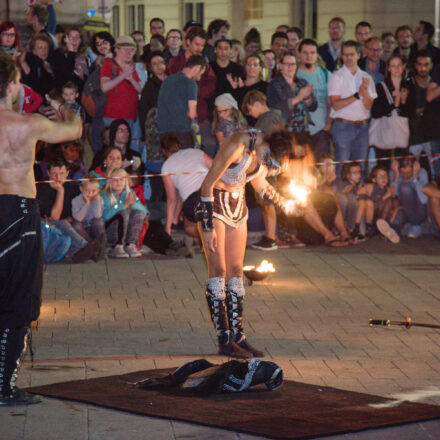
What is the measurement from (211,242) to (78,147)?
625cm

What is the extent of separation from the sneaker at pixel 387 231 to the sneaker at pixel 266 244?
1607mm

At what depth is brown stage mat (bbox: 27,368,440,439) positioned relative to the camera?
252 inches

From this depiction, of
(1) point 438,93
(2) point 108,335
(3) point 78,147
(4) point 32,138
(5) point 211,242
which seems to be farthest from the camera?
(1) point 438,93

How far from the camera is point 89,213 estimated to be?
44.4 feet

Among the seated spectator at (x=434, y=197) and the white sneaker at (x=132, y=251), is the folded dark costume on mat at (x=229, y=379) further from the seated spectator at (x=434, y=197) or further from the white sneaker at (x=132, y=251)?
the seated spectator at (x=434, y=197)

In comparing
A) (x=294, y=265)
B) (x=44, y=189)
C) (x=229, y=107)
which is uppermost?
(x=229, y=107)

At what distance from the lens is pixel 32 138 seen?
7039mm

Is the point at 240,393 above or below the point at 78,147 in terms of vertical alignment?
below

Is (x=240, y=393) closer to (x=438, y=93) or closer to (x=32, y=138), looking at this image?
(x=32, y=138)

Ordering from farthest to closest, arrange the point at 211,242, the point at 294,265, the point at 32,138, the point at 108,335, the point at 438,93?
the point at 438,93
the point at 294,265
the point at 108,335
the point at 211,242
the point at 32,138

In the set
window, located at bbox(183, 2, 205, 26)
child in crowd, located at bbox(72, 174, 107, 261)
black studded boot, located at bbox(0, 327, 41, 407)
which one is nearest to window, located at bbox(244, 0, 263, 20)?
window, located at bbox(183, 2, 205, 26)

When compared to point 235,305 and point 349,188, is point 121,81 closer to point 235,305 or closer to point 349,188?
point 349,188

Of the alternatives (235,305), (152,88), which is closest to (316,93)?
(152,88)

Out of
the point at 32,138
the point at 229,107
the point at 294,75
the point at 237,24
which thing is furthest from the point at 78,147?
the point at 237,24
